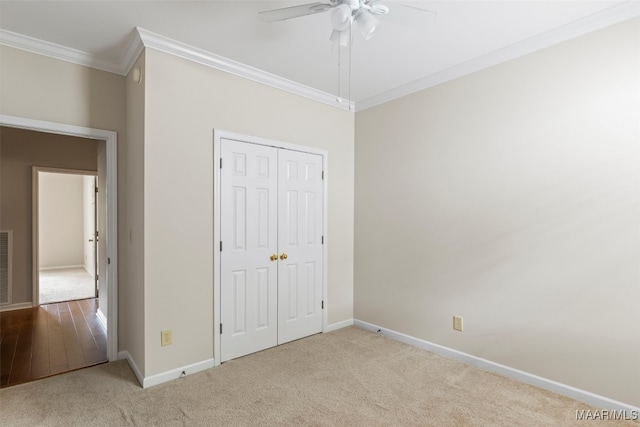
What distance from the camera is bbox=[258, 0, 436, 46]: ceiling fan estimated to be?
1.70 m

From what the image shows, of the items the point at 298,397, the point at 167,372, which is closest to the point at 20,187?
the point at 167,372

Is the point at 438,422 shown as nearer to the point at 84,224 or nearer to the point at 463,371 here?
the point at 463,371

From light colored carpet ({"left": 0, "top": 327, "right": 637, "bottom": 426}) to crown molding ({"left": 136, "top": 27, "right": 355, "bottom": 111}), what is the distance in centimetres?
258

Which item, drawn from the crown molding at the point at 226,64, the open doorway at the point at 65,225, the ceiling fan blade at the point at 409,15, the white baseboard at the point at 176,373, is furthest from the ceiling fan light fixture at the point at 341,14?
the open doorway at the point at 65,225

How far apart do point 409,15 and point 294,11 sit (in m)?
0.62

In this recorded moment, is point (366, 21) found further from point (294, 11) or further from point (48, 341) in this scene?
point (48, 341)

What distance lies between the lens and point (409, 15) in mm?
1760

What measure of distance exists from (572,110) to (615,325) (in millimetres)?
1501

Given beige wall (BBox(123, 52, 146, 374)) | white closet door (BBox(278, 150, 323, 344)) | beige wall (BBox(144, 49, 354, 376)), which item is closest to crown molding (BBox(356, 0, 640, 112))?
white closet door (BBox(278, 150, 323, 344))

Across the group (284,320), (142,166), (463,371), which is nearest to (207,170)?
(142,166)

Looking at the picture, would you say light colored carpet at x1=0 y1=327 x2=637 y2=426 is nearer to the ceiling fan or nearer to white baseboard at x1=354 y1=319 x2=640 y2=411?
white baseboard at x1=354 y1=319 x2=640 y2=411

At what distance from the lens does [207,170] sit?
2797mm

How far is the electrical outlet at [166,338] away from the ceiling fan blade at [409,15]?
2651 mm

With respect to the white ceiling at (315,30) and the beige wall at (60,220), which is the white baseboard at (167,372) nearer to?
the white ceiling at (315,30)
